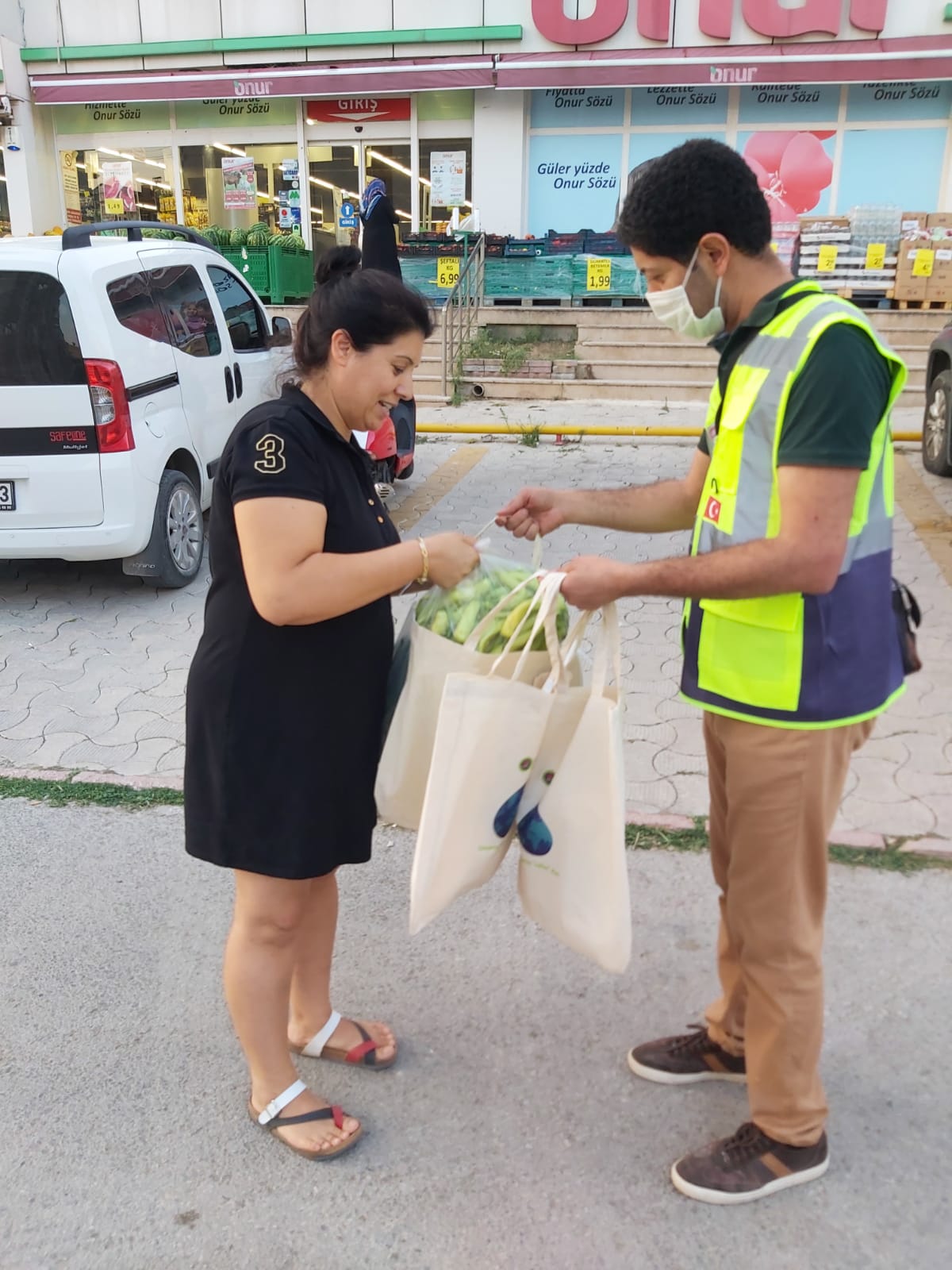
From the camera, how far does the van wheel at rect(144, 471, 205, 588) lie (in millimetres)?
5625

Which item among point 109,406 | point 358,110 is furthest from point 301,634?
point 358,110

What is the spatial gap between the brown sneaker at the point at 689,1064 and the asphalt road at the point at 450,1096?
0.11 feet

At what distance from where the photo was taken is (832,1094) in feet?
7.93

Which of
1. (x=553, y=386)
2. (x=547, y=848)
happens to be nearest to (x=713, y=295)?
(x=547, y=848)

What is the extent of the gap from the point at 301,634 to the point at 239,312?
5835mm

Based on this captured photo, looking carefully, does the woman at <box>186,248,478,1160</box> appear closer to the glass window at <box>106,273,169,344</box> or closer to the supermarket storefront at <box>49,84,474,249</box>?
the glass window at <box>106,273,169,344</box>

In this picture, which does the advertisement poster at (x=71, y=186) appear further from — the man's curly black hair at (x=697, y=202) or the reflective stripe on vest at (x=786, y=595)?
the reflective stripe on vest at (x=786, y=595)

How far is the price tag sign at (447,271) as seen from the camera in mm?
13641

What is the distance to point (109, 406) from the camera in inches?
202

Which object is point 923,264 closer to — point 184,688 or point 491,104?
point 491,104

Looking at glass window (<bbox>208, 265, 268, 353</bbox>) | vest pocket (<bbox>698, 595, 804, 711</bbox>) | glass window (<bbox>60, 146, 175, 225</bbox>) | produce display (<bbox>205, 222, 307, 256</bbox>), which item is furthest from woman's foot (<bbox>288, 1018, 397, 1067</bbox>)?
glass window (<bbox>60, 146, 175, 225</bbox>)

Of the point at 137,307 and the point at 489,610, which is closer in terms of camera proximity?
the point at 489,610

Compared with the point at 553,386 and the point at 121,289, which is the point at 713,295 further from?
the point at 553,386

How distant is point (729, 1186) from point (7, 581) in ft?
18.1
